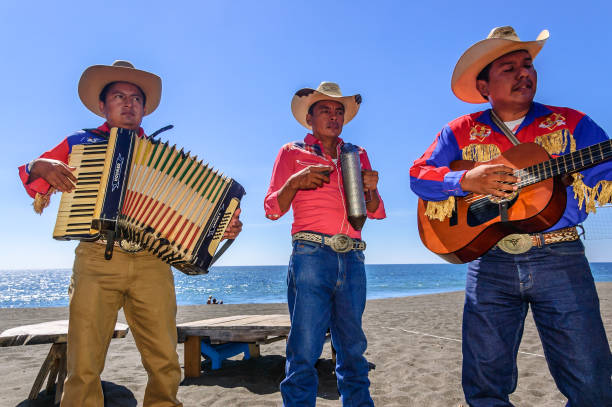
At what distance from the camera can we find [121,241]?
2.92m

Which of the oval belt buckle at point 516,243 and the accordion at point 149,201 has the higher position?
the accordion at point 149,201

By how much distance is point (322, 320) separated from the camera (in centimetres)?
286

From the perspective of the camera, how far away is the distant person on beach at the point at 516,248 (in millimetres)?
2168

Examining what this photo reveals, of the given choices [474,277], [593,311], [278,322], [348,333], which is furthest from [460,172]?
[278,322]

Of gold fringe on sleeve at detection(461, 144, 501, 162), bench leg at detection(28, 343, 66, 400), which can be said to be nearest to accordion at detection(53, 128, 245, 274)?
gold fringe on sleeve at detection(461, 144, 501, 162)

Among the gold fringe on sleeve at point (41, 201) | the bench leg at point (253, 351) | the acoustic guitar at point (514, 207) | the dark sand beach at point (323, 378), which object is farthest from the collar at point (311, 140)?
the bench leg at point (253, 351)

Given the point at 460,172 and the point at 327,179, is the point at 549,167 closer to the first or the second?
the point at 460,172

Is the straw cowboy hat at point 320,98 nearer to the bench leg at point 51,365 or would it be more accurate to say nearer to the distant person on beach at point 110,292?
the distant person on beach at point 110,292

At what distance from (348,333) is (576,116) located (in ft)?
6.91

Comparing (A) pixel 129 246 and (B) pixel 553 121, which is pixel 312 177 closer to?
(A) pixel 129 246

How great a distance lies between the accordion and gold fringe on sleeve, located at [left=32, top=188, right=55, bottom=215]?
488mm

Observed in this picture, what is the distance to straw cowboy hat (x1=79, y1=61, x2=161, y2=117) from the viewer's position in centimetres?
329

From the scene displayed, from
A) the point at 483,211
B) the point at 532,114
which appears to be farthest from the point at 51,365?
the point at 532,114

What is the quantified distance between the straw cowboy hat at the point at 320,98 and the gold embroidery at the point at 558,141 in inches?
60.2
